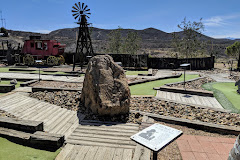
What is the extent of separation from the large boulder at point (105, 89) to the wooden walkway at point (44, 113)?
0.68 m

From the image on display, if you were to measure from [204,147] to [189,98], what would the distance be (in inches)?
151

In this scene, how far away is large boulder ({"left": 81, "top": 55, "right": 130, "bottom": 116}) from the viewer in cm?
511

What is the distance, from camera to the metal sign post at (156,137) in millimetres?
2542

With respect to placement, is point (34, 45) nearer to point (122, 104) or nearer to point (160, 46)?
point (122, 104)

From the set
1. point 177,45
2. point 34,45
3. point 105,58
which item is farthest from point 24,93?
point 177,45

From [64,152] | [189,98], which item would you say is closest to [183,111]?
[189,98]

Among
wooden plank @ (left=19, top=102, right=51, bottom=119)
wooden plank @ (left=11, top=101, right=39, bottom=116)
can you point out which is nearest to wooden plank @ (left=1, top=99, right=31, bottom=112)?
wooden plank @ (left=11, top=101, right=39, bottom=116)

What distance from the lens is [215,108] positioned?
5.95m

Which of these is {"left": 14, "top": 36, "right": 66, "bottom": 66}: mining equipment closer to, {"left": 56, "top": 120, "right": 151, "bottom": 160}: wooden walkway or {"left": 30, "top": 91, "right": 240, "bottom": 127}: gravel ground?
{"left": 30, "top": 91, "right": 240, "bottom": 127}: gravel ground

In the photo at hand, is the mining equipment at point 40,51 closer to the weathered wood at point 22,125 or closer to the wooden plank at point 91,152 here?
the weathered wood at point 22,125

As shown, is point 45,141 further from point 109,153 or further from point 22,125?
point 109,153

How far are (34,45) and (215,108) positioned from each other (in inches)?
736

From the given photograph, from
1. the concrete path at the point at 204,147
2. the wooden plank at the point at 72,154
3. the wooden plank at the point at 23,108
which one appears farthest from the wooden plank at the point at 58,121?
the concrete path at the point at 204,147

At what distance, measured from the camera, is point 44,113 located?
218 inches
